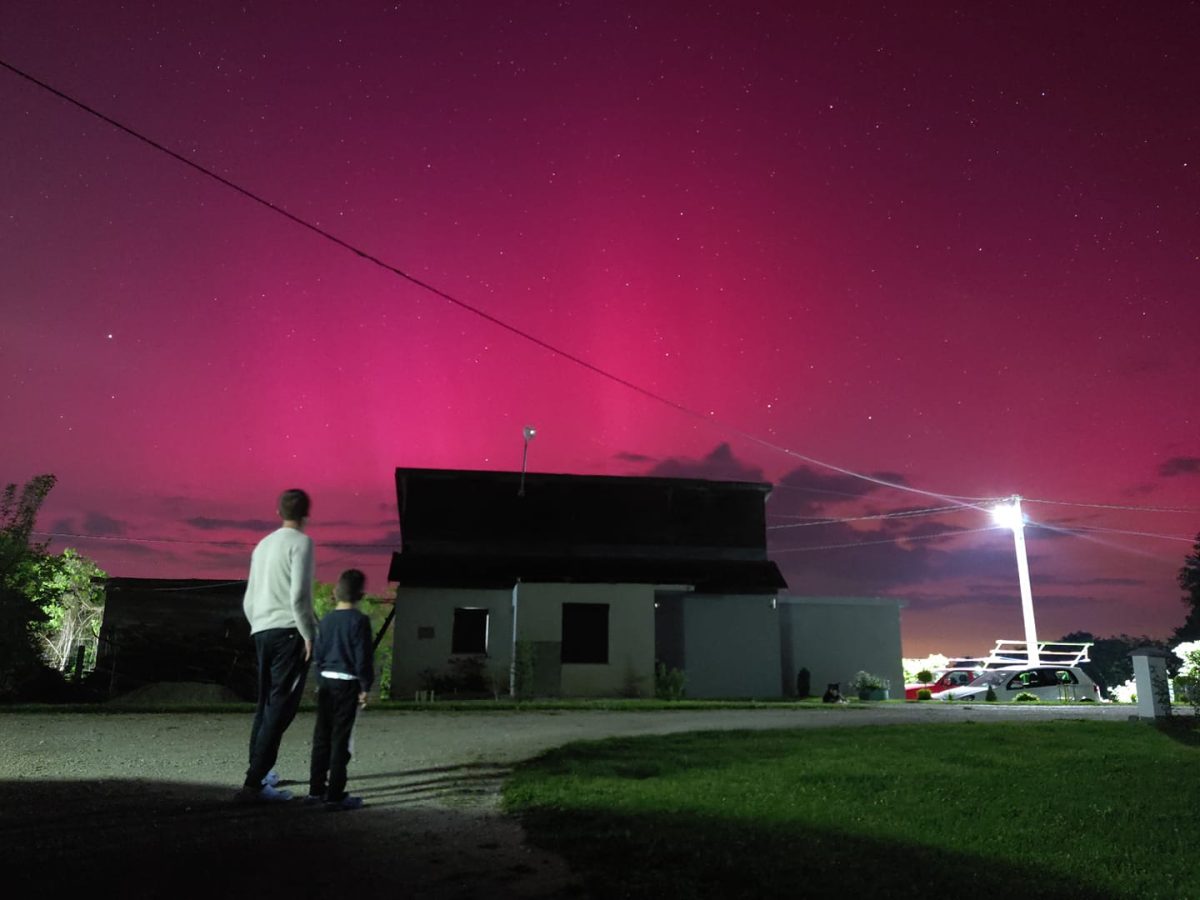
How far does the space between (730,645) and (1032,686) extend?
11270 mm

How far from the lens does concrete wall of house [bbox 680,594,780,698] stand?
24.4m

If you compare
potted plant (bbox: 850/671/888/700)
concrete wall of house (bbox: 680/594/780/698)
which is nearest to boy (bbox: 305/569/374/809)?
concrete wall of house (bbox: 680/594/780/698)

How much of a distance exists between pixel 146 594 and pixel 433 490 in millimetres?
8585

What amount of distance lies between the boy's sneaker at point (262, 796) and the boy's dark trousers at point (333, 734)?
198 mm

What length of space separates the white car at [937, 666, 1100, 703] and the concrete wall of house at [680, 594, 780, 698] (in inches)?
284

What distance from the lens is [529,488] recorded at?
27172 millimetres

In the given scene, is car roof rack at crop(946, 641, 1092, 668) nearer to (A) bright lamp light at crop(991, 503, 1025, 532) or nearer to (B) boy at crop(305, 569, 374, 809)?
(A) bright lamp light at crop(991, 503, 1025, 532)

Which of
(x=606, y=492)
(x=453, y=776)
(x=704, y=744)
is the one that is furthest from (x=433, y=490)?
(x=453, y=776)

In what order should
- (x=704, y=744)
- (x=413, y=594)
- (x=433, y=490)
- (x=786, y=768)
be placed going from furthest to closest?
(x=433, y=490)
(x=413, y=594)
(x=704, y=744)
(x=786, y=768)

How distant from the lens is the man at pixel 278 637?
17.6 feet

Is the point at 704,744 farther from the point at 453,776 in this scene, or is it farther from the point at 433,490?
the point at 433,490

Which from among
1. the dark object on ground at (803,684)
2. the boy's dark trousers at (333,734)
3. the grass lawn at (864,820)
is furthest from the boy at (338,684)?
the dark object on ground at (803,684)

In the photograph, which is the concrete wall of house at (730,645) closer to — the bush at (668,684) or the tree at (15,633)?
the bush at (668,684)

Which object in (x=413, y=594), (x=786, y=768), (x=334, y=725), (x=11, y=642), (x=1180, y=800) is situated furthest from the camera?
(x=413, y=594)
